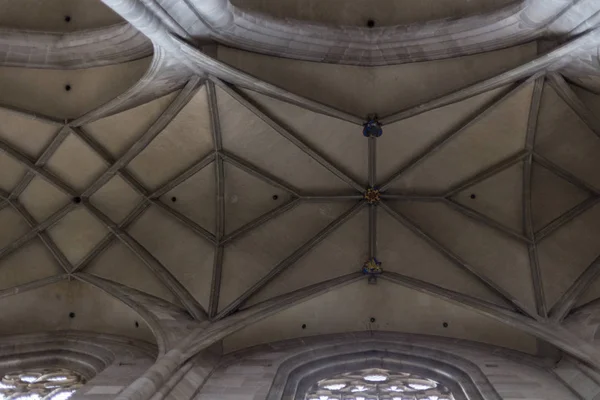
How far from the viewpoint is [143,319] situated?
10.5 meters

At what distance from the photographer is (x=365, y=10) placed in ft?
34.0

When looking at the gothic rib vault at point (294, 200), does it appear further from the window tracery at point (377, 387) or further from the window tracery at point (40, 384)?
the window tracery at point (377, 387)

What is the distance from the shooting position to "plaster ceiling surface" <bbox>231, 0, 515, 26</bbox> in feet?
32.7

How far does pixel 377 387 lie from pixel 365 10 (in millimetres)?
6098

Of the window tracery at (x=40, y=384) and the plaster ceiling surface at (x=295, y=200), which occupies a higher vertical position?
the plaster ceiling surface at (x=295, y=200)

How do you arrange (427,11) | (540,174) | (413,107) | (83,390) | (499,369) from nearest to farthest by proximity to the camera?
(83,390)
(499,369)
(427,11)
(413,107)
(540,174)

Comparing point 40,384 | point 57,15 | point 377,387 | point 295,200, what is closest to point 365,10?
point 295,200

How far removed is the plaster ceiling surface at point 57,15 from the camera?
1043 centimetres

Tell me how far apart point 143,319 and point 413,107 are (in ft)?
19.5

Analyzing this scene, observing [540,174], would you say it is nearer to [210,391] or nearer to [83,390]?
[210,391]

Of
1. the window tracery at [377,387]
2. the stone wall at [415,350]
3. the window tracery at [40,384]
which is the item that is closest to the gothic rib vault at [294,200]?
the stone wall at [415,350]

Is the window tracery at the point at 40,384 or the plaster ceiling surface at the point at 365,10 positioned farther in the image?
the plaster ceiling surface at the point at 365,10

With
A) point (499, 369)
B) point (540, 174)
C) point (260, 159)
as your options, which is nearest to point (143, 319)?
point (260, 159)

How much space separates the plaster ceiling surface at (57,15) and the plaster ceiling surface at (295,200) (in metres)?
0.80
